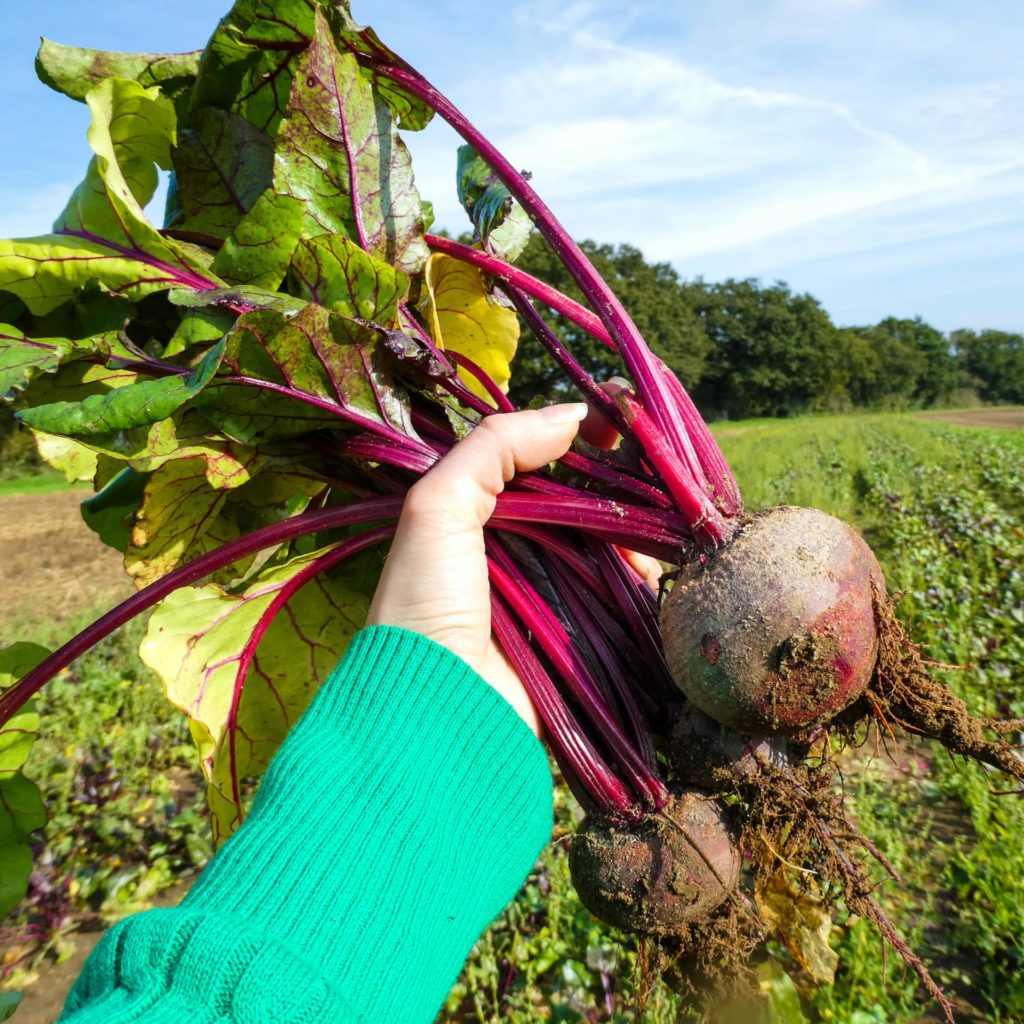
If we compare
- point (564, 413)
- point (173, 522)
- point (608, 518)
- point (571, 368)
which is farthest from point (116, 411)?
point (571, 368)

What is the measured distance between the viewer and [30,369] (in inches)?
63.9

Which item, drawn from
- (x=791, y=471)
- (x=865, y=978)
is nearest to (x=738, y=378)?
(x=791, y=471)

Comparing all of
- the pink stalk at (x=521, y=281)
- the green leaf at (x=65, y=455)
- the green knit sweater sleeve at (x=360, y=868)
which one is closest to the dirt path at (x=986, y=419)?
the pink stalk at (x=521, y=281)

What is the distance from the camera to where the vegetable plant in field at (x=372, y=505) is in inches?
68.8

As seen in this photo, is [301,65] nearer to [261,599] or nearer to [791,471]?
[261,599]

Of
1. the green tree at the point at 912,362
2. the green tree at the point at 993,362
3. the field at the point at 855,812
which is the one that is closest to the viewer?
the field at the point at 855,812

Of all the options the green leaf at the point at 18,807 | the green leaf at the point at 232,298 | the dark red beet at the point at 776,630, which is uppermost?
the green leaf at the point at 232,298

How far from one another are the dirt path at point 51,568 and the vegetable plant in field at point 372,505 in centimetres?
767

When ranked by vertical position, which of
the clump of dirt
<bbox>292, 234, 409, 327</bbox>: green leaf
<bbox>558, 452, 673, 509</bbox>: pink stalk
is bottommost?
the clump of dirt

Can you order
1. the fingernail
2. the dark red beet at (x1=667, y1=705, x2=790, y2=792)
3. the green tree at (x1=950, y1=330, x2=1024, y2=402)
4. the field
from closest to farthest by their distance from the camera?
the dark red beet at (x1=667, y1=705, x2=790, y2=792) < the fingernail < the field < the green tree at (x1=950, y1=330, x2=1024, y2=402)

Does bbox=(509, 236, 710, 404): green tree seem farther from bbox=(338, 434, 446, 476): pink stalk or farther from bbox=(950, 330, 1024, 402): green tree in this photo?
bbox=(950, 330, 1024, 402): green tree

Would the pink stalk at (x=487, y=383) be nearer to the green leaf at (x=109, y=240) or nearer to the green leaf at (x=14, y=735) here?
the green leaf at (x=109, y=240)

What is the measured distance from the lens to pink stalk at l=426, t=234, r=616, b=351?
2264mm

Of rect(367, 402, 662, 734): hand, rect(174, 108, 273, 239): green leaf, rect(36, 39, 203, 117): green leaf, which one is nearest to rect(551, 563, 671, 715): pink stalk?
rect(367, 402, 662, 734): hand
